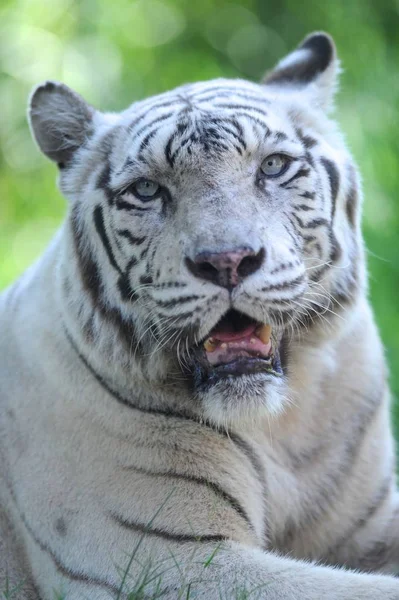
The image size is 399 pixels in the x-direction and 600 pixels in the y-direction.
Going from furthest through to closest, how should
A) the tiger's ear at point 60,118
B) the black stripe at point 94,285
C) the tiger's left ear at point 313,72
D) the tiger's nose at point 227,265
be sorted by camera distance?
1. the tiger's left ear at point 313,72
2. the tiger's ear at point 60,118
3. the black stripe at point 94,285
4. the tiger's nose at point 227,265

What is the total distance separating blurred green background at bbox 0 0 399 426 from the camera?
621 centimetres

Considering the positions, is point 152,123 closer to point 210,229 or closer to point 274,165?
point 274,165

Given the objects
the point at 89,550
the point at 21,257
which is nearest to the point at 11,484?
the point at 89,550

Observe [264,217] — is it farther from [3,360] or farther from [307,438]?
[3,360]

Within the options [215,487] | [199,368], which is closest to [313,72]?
[199,368]

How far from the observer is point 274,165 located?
2314 millimetres

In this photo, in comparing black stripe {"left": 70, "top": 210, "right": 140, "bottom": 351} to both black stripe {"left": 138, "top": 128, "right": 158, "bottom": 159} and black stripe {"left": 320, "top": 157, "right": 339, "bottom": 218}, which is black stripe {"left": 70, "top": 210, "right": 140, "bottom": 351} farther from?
black stripe {"left": 320, "top": 157, "right": 339, "bottom": 218}

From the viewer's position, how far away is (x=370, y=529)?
263cm

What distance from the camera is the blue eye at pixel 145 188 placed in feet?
7.57

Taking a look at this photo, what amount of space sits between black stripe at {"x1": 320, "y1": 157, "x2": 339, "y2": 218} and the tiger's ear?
626mm

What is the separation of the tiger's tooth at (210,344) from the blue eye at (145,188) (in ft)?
1.24

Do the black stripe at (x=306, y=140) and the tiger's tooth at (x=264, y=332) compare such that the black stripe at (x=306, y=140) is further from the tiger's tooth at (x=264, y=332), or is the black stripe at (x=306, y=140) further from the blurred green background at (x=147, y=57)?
the blurred green background at (x=147, y=57)

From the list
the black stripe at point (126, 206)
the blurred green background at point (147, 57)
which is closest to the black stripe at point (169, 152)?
the black stripe at point (126, 206)


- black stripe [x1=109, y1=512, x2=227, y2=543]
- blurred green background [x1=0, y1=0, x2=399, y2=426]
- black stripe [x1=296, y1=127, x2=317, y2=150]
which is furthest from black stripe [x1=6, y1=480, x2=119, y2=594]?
blurred green background [x1=0, y1=0, x2=399, y2=426]
